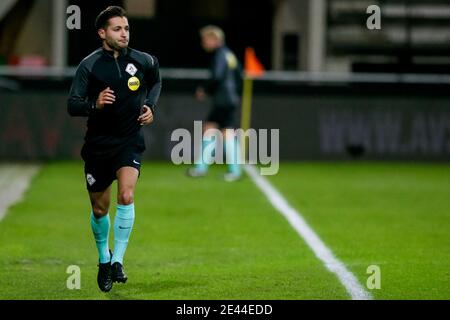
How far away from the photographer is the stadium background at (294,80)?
65.2 ft

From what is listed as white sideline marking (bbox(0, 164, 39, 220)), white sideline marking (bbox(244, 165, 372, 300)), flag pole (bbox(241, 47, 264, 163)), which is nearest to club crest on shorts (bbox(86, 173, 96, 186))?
white sideline marking (bbox(244, 165, 372, 300))

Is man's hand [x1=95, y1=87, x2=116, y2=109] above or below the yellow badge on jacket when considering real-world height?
below

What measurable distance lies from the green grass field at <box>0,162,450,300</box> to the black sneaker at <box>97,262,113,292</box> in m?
0.06

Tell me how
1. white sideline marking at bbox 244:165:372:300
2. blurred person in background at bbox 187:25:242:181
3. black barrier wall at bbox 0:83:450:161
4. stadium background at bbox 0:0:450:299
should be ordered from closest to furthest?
1. white sideline marking at bbox 244:165:372:300
2. blurred person in background at bbox 187:25:242:181
3. stadium background at bbox 0:0:450:299
4. black barrier wall at bbox 0:83:450:161

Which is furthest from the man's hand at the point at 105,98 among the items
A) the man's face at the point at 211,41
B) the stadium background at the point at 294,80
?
the man's face at the point at 211,41

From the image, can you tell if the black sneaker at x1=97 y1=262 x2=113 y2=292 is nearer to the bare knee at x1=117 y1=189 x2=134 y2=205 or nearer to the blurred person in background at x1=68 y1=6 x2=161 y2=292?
the blurred person in background at x1=68 y1=6 x2=161 y2=292

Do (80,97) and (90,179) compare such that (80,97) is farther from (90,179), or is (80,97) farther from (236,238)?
(236,238)

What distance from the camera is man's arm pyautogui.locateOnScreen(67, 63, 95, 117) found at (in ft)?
28.2

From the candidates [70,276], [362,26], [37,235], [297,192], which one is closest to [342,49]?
[362,26]

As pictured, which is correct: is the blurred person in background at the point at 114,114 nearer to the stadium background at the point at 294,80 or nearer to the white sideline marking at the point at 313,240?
the white sideline marking at the point at 313,240

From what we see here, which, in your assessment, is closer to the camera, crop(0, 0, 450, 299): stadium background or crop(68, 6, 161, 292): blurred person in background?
crop(68, 6, 161, 292): blurred person in background

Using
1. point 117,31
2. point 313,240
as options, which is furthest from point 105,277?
point 313,240

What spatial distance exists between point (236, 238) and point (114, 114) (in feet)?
10.4
